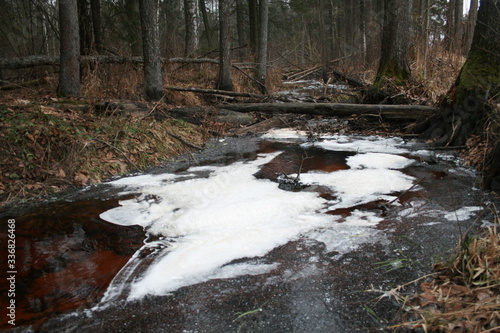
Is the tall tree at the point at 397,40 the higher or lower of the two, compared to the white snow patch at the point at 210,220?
higher

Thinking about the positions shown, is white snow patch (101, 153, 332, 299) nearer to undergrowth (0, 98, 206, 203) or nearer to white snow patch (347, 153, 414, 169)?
undergrowth (0, 98, 206, 203)

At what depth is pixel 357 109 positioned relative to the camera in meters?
7.98

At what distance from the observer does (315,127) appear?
28.7 ft

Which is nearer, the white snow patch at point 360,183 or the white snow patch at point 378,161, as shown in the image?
the white snow patch at point 360,183

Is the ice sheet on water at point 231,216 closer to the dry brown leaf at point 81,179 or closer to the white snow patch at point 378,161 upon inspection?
the white snow patch at point 378,161

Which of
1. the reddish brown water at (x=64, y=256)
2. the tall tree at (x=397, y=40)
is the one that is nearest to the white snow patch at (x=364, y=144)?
the tall tree at (x=397, y=40)

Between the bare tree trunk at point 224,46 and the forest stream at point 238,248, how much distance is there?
5.93 metres

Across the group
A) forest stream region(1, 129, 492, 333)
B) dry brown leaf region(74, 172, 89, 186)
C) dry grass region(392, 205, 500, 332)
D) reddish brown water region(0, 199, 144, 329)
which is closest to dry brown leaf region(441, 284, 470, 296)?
dry grass region(392, 205, 500, 332)

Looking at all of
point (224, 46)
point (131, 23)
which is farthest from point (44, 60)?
point (224, 46)

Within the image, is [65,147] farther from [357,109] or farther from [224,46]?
[224,46]

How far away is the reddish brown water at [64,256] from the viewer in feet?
7.68

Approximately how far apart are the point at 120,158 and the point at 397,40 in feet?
22.9

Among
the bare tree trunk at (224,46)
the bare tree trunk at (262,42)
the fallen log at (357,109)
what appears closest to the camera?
the fallen log at (357,109)

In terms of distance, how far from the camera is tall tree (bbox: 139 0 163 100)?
298 inches
